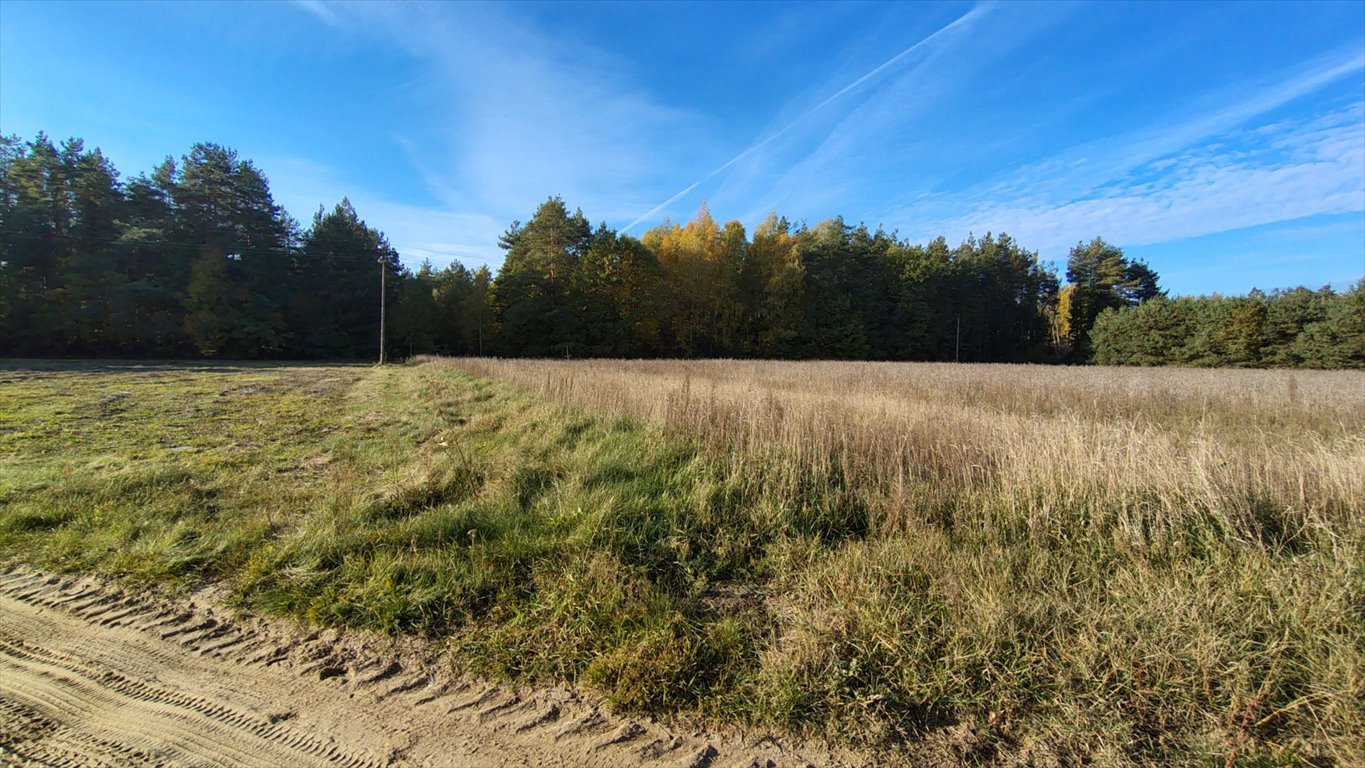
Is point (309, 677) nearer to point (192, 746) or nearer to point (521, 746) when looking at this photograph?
point (192, 746)

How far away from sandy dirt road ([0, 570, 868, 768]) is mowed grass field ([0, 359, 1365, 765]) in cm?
18

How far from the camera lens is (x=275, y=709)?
226cm

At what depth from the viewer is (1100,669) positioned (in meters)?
2.34

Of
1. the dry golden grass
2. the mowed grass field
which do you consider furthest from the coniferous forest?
the dry golden grass

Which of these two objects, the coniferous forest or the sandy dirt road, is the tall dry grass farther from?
the coniferous forest

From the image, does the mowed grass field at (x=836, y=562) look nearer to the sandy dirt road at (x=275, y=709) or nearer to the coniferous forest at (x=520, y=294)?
the sandy dirt road at (x=275, y=709)

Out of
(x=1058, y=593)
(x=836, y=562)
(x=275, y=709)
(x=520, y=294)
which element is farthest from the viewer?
(x=520, y=294)

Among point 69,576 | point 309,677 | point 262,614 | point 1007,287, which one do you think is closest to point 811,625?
point 309,677

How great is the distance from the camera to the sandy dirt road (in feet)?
6.63

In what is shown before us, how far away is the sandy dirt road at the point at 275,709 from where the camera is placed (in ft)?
6.63

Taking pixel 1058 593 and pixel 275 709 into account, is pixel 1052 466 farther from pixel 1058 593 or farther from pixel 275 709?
pixel 275 709

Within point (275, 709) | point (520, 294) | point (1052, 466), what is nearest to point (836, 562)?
point (1052, 466)

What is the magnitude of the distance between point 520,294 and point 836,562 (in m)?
43.1

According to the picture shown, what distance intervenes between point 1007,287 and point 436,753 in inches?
2820
